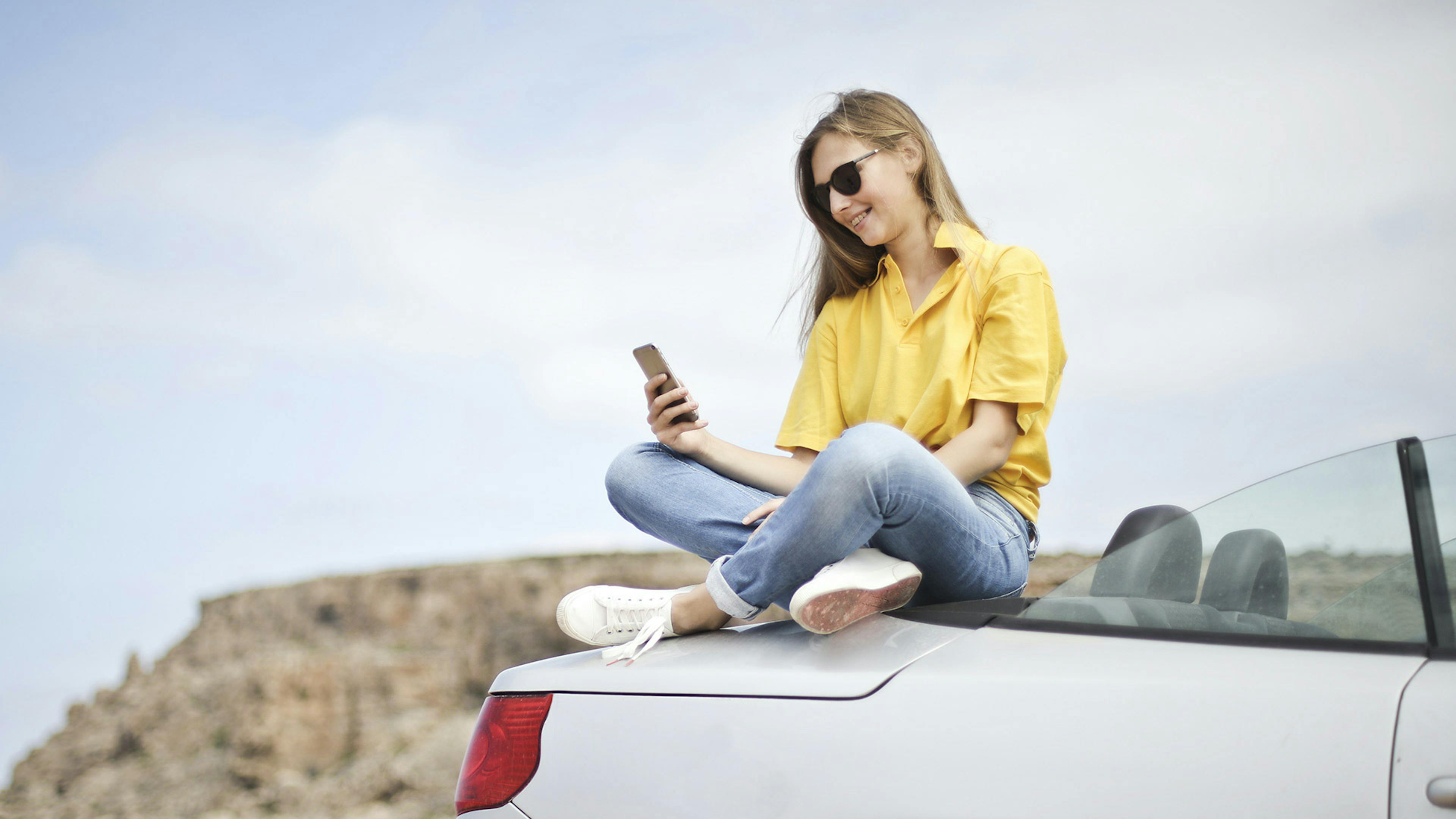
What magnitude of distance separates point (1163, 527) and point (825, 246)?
1141 millimetres

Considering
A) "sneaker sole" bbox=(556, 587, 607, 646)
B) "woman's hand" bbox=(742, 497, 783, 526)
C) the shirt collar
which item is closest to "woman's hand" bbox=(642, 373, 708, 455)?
"woman's hand" bbox=(742, 497, 783, 526)

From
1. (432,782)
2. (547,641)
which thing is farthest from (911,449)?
(547,641)

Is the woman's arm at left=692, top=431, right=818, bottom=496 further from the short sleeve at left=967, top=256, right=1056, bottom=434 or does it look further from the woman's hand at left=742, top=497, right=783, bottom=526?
the short sleeve at left=967, top=256, right=1056, bottom=434

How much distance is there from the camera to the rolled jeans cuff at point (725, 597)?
1436 millimetres

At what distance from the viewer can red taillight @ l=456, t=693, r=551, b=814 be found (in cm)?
132

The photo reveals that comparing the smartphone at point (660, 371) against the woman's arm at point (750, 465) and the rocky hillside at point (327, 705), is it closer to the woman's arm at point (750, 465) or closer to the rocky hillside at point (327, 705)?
the woman's arm at point (750, 465)

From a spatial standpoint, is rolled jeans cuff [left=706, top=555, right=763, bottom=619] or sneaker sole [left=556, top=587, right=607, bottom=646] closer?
rolled jeans cuff [left=706, top=555, right=763, bottom=619]

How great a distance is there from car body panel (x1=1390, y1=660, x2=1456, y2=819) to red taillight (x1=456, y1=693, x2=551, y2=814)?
3.46 ft

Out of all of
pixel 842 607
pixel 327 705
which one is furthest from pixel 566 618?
pixel 327 705

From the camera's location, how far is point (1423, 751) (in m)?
0.95

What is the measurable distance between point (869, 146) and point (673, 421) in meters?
0.75

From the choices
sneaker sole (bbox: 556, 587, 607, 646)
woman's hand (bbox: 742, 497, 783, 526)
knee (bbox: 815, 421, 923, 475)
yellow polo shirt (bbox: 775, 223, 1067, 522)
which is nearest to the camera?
knee (bbox: 815, 421, 923, 475)

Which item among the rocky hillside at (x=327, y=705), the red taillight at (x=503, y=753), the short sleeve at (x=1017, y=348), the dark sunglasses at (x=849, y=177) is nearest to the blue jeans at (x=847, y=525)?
the short sleeve at (x=1017, y=348)

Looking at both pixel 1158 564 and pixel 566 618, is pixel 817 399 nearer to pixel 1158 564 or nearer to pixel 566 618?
pixel 566 618
